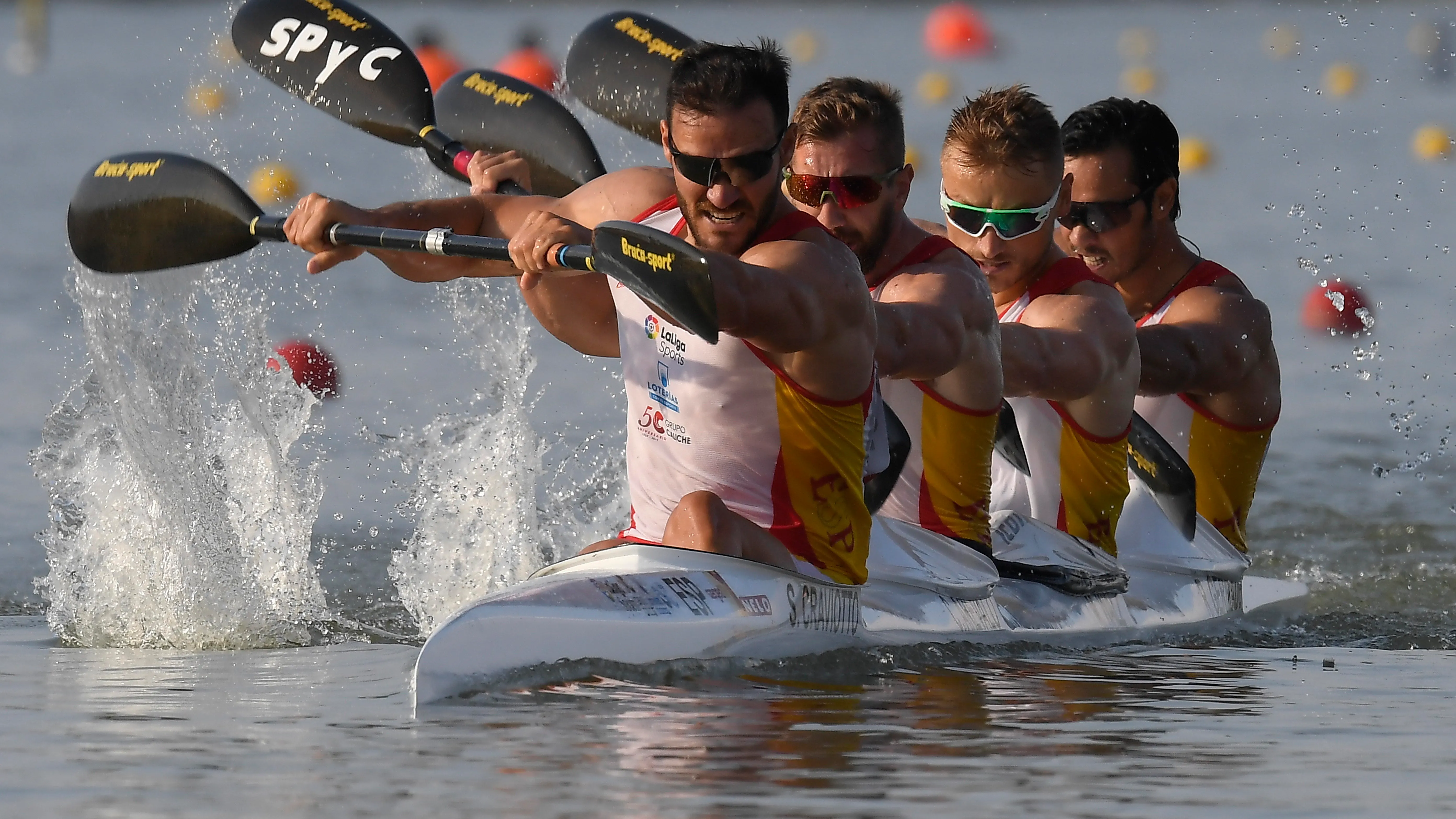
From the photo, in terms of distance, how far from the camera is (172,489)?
6.49 metres

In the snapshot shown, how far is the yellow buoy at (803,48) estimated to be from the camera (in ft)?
112

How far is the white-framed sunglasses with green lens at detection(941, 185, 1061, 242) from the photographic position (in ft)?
20.3

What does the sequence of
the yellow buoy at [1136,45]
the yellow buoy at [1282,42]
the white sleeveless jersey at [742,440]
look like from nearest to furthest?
the white sleeveless jersey at [742,440], the yellow buoy at [1136,45], the yellow buoy at [1282,42]

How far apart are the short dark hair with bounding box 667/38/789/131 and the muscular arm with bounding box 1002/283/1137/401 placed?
1343 mm

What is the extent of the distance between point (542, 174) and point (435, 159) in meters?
0.42

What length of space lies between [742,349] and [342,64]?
9.76 ft

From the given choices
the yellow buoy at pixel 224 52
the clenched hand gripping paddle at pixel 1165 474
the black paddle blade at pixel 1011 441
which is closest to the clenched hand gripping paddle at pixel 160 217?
the black paddle blade at pixel 1011 441

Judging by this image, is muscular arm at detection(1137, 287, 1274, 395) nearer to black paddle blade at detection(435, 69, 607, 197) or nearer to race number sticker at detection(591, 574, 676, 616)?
black paddle blade at detection(435, 69, 607, 197)

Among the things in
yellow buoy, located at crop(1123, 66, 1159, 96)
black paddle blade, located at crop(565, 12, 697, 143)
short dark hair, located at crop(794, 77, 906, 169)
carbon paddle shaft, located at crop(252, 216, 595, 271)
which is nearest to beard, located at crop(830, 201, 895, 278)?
short dark hair, located at crop(794, 77, 906, 169)

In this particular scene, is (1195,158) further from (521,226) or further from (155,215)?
(521,226)

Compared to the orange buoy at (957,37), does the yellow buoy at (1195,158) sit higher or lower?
lower

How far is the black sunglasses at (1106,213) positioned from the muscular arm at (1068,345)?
658 mm

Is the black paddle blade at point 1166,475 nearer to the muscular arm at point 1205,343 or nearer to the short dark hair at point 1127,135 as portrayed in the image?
the muscular arm at point 1205,343

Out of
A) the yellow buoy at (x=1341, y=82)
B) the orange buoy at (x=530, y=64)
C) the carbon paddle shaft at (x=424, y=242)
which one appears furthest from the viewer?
the yellow buoy at (x=1341, y=82)
